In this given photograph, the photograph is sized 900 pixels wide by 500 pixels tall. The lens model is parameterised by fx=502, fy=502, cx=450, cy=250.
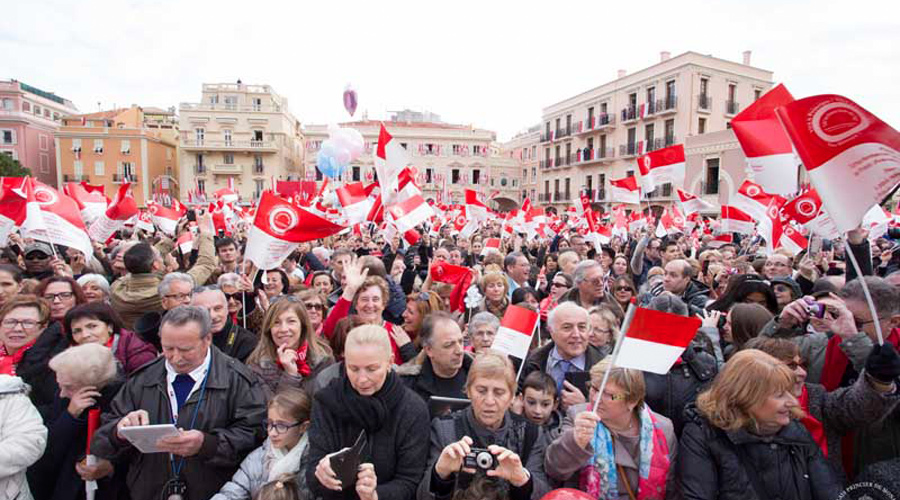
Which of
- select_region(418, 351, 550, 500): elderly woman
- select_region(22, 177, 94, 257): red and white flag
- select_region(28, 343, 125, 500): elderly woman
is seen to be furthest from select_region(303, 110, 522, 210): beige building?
select_region(418, 351, 550, 500): elderly woman

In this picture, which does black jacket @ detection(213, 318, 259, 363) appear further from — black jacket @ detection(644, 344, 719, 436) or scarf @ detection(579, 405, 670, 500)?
black jacket @ detection(644, 344, 719, 436)

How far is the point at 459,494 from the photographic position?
2236 mm

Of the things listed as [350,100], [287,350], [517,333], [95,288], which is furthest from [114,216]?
[350,100]

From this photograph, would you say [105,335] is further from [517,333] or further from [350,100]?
[350,100]

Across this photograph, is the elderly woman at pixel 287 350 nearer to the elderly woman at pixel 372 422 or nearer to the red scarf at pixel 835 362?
the elderly woman at pixel 372 422

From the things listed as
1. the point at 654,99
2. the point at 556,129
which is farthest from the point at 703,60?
the point at 556,129

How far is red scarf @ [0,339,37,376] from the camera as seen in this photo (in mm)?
3273

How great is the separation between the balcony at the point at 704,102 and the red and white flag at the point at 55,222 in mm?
35293

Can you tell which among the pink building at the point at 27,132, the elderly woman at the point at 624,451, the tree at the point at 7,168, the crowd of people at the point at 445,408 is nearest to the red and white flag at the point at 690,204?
the crowd of people at the point at 445,408

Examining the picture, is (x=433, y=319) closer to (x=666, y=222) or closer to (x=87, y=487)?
(x=87, y=487)

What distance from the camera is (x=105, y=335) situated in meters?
3.49

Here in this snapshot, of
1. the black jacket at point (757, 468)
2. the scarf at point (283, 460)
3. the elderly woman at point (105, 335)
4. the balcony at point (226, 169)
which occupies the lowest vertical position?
the scarf at point (283, 460)

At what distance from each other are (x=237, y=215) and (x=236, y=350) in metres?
14.0

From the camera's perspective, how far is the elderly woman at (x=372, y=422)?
8.00ft
